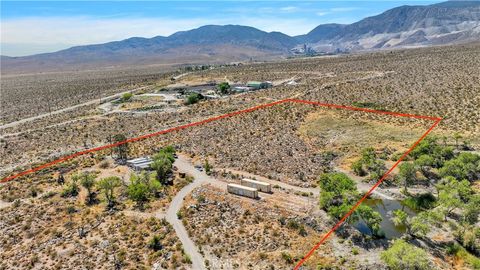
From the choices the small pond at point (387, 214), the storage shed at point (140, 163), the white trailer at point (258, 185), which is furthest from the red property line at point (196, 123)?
the small pond at point (387, 214)

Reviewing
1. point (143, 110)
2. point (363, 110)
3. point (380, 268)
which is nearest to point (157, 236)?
point (380, 268)

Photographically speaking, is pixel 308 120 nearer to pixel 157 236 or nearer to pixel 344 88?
pixel 344 88

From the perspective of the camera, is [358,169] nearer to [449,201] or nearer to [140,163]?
[449,201]

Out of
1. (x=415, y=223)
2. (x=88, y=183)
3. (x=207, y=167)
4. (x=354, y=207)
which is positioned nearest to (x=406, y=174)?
(x=354, y=207)

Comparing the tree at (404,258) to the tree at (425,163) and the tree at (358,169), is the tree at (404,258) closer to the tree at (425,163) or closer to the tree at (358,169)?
the tree at (425,163)

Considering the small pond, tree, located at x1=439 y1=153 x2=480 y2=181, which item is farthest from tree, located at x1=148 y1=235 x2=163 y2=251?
tree, located at x1=439 y1=153 x2=480 y2=181

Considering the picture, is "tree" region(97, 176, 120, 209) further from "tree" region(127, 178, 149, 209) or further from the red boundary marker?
the red boundary marker

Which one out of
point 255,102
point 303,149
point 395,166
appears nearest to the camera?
point 395,166
